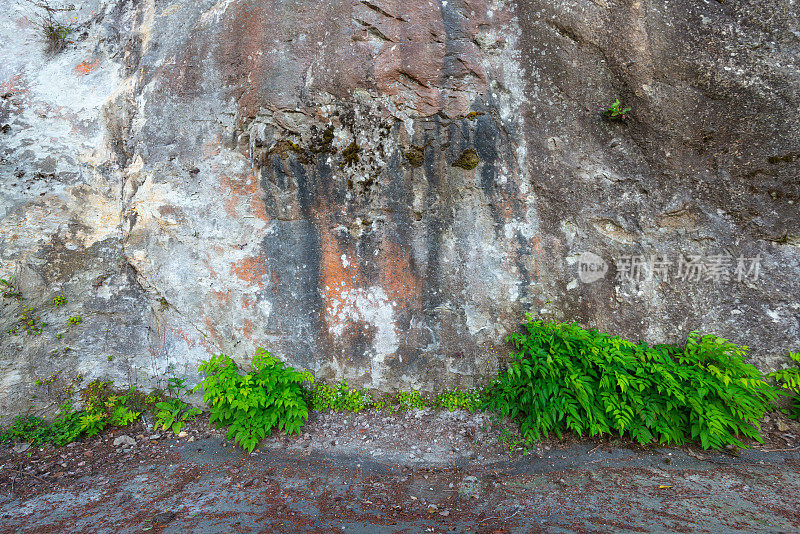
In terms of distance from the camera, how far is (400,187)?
4.45 meters

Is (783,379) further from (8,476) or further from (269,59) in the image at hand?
(8,476)

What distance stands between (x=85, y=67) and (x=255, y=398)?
14.7 feet

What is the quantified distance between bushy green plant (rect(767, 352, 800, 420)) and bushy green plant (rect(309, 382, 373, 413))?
4.28 metres

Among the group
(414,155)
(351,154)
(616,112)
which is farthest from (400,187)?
(616,112)

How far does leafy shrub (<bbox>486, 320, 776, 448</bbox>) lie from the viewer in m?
3.82

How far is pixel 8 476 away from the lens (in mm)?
3781

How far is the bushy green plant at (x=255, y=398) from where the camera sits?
3980 mm

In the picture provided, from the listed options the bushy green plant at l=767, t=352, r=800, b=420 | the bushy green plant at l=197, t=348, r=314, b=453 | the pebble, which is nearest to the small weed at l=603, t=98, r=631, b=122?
the bushy green plant at l=767, t=352, r=800, b=420

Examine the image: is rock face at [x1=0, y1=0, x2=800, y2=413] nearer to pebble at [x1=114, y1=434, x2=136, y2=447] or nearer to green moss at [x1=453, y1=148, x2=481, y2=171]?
green moss at [x1=453, y1=148, x2=481, y2=171]

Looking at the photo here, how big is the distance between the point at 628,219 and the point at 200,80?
5.02 meters

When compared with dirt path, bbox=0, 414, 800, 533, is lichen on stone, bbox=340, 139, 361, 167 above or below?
above

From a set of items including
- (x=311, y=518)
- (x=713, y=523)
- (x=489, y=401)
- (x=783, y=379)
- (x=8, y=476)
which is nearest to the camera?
(x=713, y=523)

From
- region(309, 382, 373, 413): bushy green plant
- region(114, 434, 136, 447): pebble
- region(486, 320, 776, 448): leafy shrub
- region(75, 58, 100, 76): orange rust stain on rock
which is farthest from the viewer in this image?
region(75, 58, 100, 76): orange rust stain on rock

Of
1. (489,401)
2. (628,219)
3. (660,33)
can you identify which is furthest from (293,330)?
(660,33)
